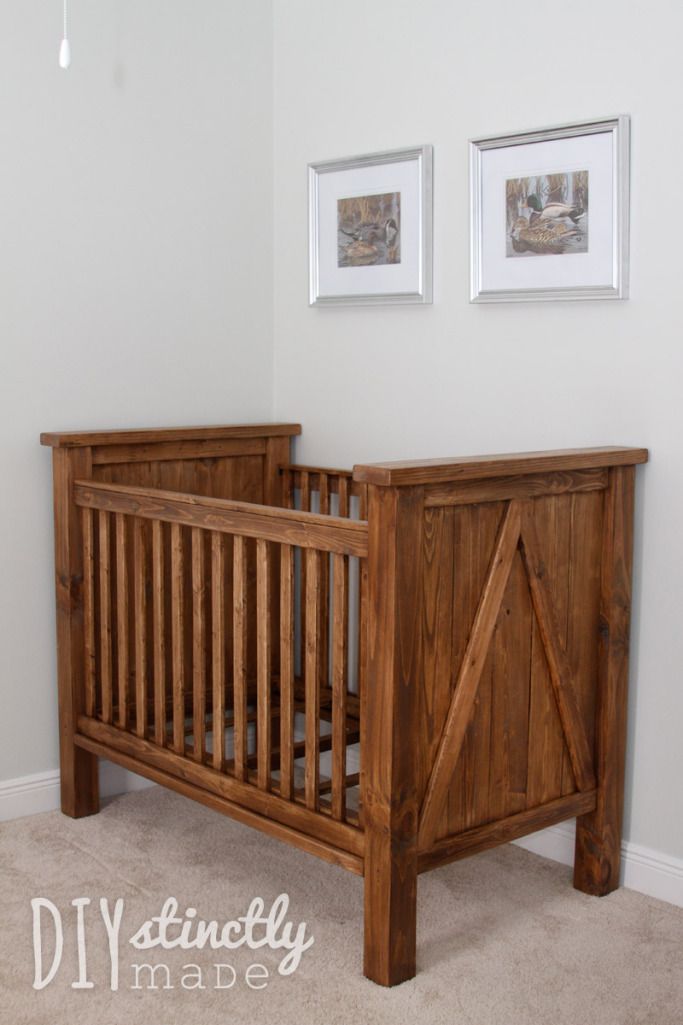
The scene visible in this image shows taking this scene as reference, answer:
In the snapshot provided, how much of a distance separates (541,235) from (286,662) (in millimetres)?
1101

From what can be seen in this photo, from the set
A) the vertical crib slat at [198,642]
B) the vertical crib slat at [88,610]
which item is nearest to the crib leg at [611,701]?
the vertical crib slat at [198,642]

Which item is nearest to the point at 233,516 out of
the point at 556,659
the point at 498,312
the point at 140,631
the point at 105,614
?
the point at 140,631

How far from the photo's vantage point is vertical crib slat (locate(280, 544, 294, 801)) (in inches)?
91.4

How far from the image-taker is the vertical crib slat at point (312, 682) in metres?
2.26

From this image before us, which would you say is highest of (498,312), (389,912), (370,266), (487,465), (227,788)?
(370,266)

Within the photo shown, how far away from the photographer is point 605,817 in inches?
99.9

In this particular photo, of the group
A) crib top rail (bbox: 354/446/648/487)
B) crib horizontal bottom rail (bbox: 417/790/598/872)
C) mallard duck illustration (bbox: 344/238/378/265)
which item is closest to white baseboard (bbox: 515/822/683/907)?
crib horizontal bottom rail (bbox: 417/790/598/872)

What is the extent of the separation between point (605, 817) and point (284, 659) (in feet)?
2.59

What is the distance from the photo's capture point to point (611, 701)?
2502 millimetres

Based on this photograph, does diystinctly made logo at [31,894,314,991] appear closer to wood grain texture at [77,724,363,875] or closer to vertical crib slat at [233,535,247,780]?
wood grain texture at [77,724,363,875]

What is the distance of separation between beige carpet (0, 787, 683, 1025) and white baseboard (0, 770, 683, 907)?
39 mm

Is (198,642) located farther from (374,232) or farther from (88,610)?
(374,232)

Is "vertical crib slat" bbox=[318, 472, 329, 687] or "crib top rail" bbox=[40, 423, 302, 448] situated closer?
"crib top rail" bbox=[40, 423, 302, 448]

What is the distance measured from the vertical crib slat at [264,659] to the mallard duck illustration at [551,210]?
0.96 meters
